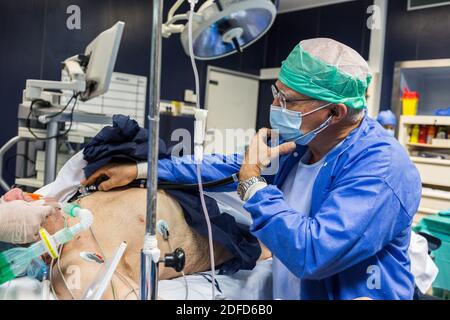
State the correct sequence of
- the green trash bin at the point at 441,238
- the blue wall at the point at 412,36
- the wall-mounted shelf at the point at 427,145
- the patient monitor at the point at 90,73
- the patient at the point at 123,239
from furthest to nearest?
the blue wall at the point at 412,36 → the wall-mounted shelf at the point at 427,145 → the green trash bin at the point at 441,238 → the patient monitor at the point at 90,73 → the patient at the point at 123,239

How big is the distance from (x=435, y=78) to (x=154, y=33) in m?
3.82

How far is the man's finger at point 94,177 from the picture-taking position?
138cm

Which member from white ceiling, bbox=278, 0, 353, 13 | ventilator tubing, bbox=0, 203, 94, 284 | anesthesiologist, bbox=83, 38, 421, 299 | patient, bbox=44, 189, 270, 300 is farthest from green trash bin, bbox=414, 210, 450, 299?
white ceiling, bbox=278, 0, 353, 13

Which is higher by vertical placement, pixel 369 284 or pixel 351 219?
pixel 351 219

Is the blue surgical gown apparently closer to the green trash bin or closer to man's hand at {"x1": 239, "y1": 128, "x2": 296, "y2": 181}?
man's hand at {"x1": 239, "y1": 128, "x2": 296, "y2": 181}

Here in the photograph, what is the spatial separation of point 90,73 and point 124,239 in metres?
1.16

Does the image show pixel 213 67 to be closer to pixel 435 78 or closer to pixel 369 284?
pixel 435 78

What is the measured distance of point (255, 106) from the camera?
5.36 metres

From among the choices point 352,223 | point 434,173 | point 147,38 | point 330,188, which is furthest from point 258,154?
point 147,38

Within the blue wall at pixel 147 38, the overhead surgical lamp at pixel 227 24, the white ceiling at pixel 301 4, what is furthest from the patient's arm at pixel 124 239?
the white ceiling at pixel 301 4

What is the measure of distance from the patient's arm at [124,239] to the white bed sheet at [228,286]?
0.05 meters

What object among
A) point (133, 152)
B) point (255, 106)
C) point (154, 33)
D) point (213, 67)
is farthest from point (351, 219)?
point (255, 106)

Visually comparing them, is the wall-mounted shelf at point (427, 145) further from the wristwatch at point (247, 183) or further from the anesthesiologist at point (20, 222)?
the anesthesiologist at point (20, 222)
